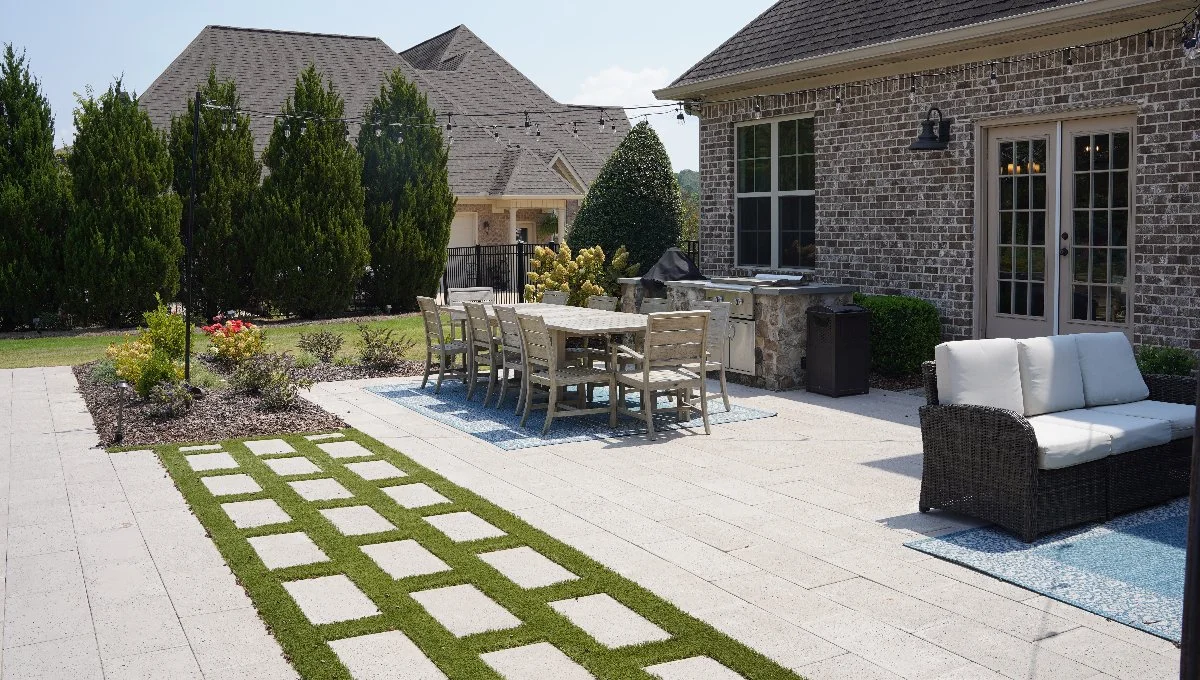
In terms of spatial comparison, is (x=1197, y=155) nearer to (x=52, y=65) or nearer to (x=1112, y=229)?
(x=1112, y=229)

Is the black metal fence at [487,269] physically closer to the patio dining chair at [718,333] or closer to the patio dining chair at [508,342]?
the patio dining chair at [508,342]

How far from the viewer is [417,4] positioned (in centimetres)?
1422

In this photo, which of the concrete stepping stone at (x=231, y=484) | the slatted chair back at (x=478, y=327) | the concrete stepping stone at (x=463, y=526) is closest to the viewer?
the concrete stepping stone at (x=463, y=526)

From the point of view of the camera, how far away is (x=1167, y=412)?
273 inches

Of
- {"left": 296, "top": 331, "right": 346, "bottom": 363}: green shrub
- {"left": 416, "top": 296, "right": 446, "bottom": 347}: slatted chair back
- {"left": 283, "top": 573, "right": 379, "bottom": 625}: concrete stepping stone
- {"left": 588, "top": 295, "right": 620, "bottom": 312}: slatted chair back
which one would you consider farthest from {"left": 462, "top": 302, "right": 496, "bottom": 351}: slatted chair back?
{"left": 283, "top": 573, "right": 379, "bottom": 625}: concrete stepping stone

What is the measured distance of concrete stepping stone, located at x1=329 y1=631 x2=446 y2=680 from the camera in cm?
436

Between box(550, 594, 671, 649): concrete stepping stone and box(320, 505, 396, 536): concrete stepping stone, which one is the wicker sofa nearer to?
box(550, 594, 671, 649): concrete stepping stone

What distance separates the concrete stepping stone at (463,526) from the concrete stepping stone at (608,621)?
4.10ft

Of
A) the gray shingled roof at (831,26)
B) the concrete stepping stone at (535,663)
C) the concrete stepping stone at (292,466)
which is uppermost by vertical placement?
the gray shingled roof at (831,26)

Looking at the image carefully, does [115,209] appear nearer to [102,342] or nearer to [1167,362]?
[102,342]

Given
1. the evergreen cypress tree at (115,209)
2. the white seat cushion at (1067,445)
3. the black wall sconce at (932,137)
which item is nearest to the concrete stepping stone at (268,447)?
the white seat cushion at (1067,445)

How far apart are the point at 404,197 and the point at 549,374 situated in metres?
13.1

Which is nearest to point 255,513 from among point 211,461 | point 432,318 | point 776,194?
point 211,461

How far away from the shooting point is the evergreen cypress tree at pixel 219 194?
19953 mm
